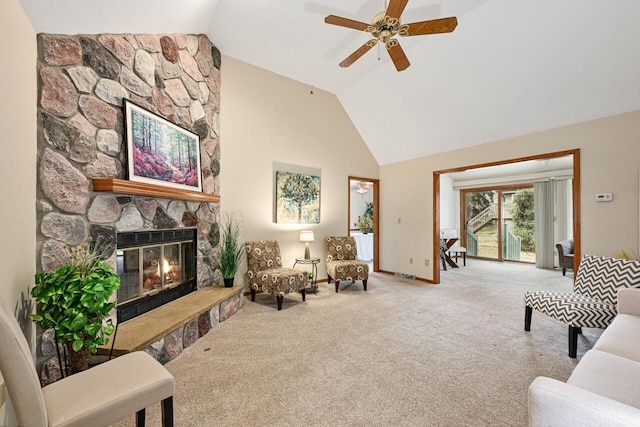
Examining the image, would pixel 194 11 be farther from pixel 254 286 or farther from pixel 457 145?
pixel 457 145

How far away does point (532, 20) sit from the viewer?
2.85 m

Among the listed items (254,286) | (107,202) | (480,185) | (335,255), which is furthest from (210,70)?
(480,185)

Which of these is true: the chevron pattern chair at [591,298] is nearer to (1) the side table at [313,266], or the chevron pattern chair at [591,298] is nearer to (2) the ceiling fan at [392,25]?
(2) the ceiling fan at [392,25]

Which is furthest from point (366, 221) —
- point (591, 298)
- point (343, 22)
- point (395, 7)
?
point (395, 7)

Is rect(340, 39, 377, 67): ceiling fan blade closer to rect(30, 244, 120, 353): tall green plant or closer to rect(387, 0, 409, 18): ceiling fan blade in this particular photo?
rect(387, 0, 409, 18): ceiling fan blade

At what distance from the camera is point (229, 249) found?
11.9ft

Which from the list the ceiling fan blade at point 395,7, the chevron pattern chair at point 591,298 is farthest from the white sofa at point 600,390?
the ceiling fan blade at point 395,7

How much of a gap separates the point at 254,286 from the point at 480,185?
7.07 metres

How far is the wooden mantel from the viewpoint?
2.12m

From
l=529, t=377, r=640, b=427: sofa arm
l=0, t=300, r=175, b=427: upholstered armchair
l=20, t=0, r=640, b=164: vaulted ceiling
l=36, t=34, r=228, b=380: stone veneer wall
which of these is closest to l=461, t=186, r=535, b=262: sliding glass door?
l=20, t=0, r=640, b=164: vaulted ceiling

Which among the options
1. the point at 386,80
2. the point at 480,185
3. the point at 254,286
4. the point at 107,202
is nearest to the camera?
the point at 107,202

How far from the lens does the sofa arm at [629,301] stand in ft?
6.92

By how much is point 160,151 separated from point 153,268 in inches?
46.1

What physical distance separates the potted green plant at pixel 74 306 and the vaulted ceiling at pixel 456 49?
1.62m
